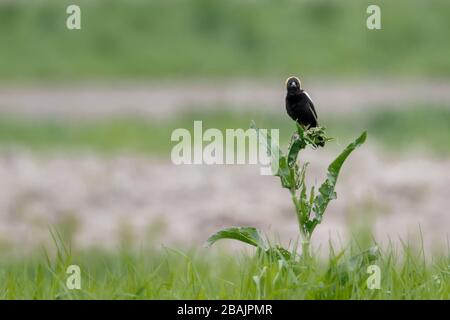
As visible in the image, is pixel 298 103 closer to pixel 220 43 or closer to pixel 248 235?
pixel 248 235

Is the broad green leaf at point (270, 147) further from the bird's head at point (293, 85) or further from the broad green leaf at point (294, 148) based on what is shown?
the bird's head at point (293, 85)

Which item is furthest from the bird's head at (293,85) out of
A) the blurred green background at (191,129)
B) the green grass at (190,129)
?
the green grass at (190,129)

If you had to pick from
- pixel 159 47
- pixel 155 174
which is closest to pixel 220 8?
Answer: pixel 159 47

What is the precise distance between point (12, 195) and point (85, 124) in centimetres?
568

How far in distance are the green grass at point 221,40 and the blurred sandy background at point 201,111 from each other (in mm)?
27

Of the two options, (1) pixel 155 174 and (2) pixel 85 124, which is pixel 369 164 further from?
(2) pixel 85 124

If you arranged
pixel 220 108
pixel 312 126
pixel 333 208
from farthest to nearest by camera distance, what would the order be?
pixel 220 108 → pixel 333 208 → pixel 312 126

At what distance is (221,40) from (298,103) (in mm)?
16321

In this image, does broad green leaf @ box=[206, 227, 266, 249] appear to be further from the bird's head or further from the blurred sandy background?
the blurred sandy background

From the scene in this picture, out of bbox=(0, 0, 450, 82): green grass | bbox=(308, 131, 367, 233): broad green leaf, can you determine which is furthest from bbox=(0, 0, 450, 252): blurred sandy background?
bbox=(308, 131, 367, 233): broad green leaf

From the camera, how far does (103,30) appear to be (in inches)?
827

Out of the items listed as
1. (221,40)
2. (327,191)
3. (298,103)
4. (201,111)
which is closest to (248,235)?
(327,191)

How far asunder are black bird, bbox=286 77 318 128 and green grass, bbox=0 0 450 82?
48.7 ft

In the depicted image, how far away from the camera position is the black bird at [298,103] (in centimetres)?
438
